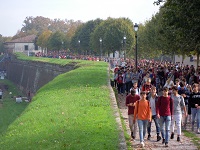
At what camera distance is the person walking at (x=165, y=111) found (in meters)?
12.2

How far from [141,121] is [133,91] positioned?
1041 mm

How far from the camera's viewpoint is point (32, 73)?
68.2m

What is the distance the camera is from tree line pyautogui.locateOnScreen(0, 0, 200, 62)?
19922mm

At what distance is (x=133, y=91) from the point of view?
501 inches

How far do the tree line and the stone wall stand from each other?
9175 mm

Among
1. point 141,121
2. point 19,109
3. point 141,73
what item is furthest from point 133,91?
point 19,109

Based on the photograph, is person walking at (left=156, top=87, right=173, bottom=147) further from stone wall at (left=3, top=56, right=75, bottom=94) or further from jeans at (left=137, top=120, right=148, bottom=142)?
stone wall at (left=3, top=56, right=75, bottom=94)

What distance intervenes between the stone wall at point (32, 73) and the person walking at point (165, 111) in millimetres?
37431

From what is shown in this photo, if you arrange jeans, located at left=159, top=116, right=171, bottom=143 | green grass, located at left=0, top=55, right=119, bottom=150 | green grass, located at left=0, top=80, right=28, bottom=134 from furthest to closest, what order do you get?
1. green grass, located at left=0, top=80, right=28, bottom=134
2. jeans, located at left=159, top=116, right=171, bottom=143
3. green grass, located at left=0, top=55, right=119, bottom=150

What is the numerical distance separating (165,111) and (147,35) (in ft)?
130

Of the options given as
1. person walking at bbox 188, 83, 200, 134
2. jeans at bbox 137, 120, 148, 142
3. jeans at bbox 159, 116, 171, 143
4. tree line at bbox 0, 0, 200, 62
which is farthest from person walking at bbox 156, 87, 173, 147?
tree line at bbox 0, 0, 200, 62

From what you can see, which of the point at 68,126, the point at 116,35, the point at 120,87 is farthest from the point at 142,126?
the point at 116,35

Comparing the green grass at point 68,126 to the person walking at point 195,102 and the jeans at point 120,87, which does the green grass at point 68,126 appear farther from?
the jeans at point 120,87

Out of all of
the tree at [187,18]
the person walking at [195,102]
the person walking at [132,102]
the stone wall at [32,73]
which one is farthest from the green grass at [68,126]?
the stone wall at [32,73]
